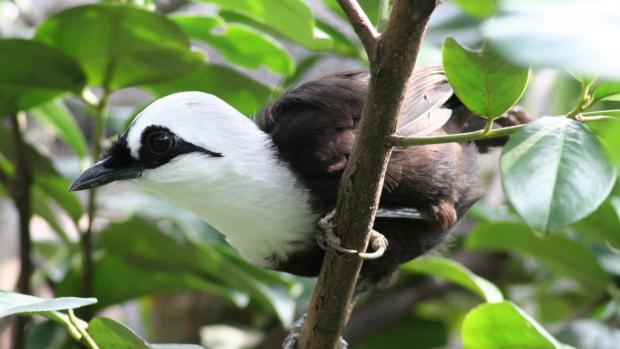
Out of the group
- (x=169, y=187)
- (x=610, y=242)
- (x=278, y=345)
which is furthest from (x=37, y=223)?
(x=610, y=242)

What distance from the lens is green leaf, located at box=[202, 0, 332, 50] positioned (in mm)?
1765

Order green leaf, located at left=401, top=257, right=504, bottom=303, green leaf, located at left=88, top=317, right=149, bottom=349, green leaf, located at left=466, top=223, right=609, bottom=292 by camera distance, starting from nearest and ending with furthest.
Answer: green leaf, located at left=88, top=317, right=149, bottom=349 → green leaf, located at left=401, top=257, right=504, bottom=303 → green leaf, located at left=466, top=223, right=609, bottom=292

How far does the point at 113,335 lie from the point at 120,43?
826 millimetres

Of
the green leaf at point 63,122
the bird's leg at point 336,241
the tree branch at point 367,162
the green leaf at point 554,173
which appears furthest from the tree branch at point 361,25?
the green leaf at point 63,122

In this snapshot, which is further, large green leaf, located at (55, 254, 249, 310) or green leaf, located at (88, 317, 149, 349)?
large green leaf, located at (55, 254, 249, 310)

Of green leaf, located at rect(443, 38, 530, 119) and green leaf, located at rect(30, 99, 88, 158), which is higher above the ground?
green leaf, located at rect(443, 38, 530, 119)

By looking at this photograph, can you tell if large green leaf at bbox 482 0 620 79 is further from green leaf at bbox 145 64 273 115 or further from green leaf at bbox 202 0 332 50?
green leaf at bbox 145 64 273 115

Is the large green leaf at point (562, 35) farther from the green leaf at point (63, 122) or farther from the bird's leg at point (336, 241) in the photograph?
the green leaf at point (63, 122)

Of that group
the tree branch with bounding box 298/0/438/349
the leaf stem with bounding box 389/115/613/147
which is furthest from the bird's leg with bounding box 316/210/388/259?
the leaf stem with bounding box 389/115/613/147

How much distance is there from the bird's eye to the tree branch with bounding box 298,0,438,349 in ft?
1.58

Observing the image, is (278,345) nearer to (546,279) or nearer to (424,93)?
(546,279)

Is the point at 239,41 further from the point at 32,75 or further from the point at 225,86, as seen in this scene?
the point at 32,75

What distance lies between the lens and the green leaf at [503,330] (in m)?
1.45

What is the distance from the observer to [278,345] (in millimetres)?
Result: 2732
